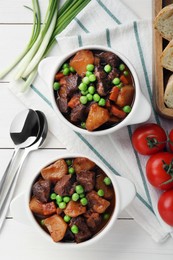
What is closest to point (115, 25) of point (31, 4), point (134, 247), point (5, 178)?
point (31, 4)

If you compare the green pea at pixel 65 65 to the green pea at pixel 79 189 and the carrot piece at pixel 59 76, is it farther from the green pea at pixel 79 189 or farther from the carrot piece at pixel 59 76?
the green pea at pixel 79 189

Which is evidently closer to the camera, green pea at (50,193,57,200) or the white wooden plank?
green pea at (50,193,57,200)

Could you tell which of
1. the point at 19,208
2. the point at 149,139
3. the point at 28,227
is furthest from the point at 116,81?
the point at 28,227

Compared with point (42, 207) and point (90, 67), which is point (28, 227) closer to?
point (42, 207)

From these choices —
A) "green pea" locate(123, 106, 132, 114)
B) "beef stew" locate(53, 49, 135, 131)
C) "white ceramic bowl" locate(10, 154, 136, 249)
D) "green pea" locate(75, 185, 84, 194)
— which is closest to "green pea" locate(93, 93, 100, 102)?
"beef stew" locate(53, 49, 135, 131)

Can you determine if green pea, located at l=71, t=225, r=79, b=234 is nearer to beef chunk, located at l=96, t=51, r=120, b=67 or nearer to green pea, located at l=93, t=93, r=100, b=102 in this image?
green pea, located at l=93, t=93, r=100, b=102

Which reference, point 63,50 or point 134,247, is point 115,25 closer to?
point 63,50
